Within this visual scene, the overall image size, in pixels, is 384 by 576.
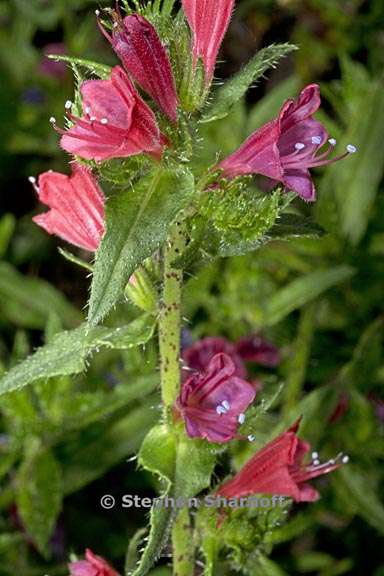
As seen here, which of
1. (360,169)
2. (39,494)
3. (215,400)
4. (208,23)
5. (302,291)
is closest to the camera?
(208,23)

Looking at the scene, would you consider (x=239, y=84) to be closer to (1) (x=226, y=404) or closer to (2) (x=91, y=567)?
(1) (x=226, y=404)

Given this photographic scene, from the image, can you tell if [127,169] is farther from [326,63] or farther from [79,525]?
[326,63]

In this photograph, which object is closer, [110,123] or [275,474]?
[110,123]

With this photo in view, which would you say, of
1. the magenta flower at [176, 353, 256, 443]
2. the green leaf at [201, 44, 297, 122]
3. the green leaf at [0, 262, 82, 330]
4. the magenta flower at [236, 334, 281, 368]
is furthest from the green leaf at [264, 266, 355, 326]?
the green leaf at [201, 44, 297, 122]

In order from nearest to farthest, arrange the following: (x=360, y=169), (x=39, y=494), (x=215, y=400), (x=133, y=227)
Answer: (x=133, y=227) → (x=215, y=400) → (x=39, y=494) → (x=360, y=169)

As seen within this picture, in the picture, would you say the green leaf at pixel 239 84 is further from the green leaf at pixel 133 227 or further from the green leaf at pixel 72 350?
the green leaf at pixel 72 350

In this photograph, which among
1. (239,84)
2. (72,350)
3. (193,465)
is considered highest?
(239,84)

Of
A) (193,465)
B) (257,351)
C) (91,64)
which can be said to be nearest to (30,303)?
(257,351)

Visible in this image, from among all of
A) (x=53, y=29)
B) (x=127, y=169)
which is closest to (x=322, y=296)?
(x=127, y=169)
